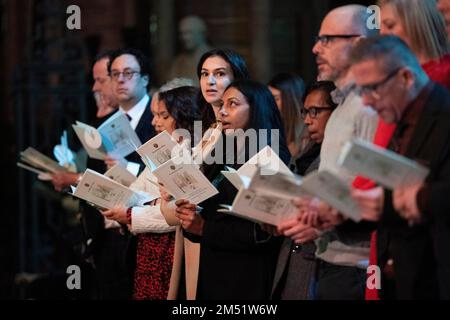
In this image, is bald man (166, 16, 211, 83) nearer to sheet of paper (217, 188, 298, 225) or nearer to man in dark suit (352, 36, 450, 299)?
sheet of paper (217, 188, 298, 225)

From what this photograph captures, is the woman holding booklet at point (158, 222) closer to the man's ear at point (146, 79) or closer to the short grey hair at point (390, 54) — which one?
the man's ear at point (146, 79)

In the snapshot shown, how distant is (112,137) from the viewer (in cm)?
603

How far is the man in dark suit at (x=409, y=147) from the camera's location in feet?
11.3

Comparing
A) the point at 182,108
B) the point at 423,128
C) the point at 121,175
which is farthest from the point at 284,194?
the point at 121,175

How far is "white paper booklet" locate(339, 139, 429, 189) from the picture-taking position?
3271 mm

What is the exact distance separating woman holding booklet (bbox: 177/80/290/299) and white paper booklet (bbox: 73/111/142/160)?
1.14 metres

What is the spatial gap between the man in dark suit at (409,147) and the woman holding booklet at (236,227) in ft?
3.93

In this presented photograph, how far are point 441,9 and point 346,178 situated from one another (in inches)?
28.6

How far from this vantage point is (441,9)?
3.90m

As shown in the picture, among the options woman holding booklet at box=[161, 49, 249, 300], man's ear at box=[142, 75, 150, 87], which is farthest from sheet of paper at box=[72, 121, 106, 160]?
woman holding booklet at box=[161, 49, 249, 300]
